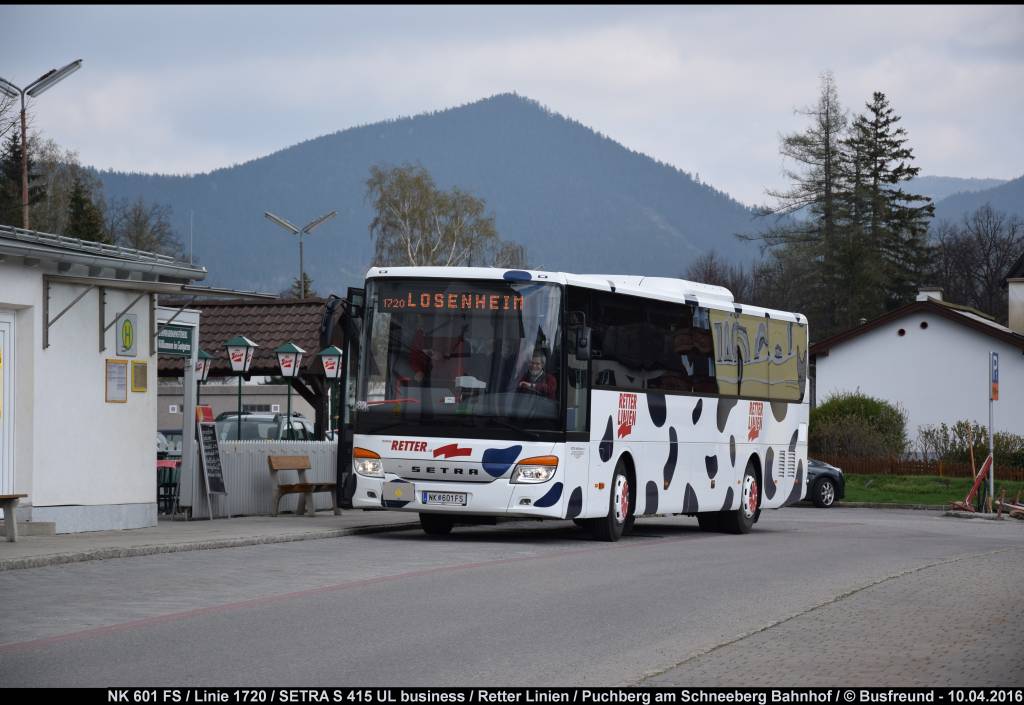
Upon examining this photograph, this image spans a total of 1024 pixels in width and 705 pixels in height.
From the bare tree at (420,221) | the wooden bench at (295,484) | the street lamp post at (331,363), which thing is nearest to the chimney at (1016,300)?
the bare tree at (420,221)

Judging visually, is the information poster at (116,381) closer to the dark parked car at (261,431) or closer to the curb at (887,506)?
the dark parked car at (261,431)

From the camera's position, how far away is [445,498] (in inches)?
762

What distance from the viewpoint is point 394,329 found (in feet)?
64.6

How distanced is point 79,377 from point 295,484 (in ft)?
17.9

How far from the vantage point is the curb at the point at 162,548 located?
15680 mm

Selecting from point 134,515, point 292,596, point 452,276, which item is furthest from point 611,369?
point 292,596

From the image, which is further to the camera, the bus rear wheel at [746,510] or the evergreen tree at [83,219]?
the evergreen tree at [83,219]

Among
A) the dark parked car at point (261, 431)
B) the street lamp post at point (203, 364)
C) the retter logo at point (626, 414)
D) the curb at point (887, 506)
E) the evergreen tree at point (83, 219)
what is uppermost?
the evergreen tree at point (83, 219)

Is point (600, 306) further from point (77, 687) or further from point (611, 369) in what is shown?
point (77, 687)

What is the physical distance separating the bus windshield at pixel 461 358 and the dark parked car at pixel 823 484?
22520 mm

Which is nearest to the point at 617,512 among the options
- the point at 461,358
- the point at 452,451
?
the point at 452,451

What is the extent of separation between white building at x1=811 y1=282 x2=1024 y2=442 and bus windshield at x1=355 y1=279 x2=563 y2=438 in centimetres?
3972

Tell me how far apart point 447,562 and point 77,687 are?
28.4 feet

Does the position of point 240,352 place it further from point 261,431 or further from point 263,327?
point 261,431
